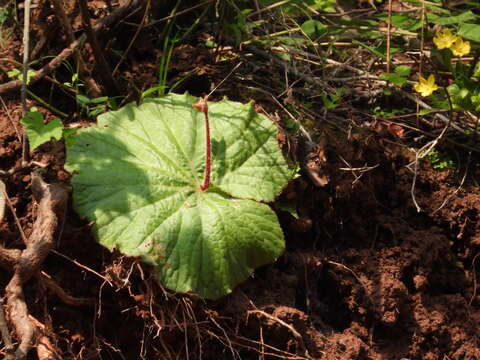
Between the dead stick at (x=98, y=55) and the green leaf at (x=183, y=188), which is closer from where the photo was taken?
the green leaf at (x=183, y=188)

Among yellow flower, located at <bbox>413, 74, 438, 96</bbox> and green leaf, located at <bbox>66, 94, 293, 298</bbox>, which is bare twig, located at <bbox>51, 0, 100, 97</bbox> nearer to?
green leaf, located at <bbox>66, 94, 293, 298</bbox>

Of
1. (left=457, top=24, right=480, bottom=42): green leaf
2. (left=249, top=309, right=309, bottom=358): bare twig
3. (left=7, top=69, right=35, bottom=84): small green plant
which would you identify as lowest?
(left=249, top=309, right=309, bottom=358): bare twig

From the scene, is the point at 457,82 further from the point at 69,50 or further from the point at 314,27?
the point at 69,50

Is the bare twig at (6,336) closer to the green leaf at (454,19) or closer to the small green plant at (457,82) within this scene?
the small green plant at (457,82)

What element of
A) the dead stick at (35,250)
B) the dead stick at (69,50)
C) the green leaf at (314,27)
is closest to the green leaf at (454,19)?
the green leaf at (314,27)

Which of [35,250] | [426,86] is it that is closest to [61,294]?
[35,250]

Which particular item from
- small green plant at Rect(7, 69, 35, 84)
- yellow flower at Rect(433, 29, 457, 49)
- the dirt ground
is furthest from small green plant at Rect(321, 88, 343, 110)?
small green plant at Rect(7, 69, 35, 84)
